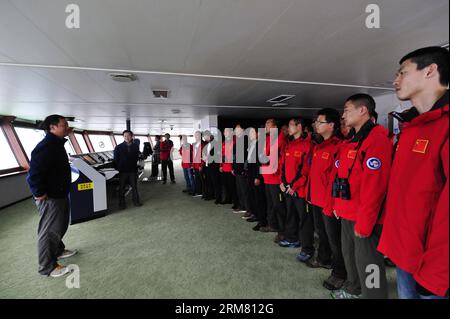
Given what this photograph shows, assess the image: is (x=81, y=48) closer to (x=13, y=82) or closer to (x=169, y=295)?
(x=13, y=82)

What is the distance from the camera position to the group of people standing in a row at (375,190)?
2.63 ft

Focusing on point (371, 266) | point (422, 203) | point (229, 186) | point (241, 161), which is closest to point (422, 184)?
point (422, 203)

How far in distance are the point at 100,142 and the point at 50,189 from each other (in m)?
12.1

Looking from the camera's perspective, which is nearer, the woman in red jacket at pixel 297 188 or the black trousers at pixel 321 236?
the black trousers at pixel 321 236

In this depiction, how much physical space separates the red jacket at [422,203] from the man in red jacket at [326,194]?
874 mm

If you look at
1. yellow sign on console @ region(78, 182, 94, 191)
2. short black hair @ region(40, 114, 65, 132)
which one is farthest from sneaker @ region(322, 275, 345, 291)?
yellow sign on console @ region(78, 182, 94, 191)

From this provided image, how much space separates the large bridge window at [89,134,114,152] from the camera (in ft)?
38.9

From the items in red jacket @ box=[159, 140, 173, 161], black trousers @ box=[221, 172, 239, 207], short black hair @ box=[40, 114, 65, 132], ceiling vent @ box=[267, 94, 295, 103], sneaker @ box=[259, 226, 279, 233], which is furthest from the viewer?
red jacket @ box=[159, 140, 173, 161]

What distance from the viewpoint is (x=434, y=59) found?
0.83m

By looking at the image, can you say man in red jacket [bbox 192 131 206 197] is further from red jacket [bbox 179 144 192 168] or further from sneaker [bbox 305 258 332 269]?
sneaker [bbox 305 258 332 269]

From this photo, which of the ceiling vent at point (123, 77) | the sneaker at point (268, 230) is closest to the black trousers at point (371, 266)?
the sneaker at point (268, 230)

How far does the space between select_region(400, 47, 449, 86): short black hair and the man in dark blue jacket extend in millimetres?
2962

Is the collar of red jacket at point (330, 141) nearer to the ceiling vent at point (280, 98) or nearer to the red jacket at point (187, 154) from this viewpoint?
the ceiling vent at point (280, 98)

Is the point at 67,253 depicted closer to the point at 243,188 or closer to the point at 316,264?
the point at 243,188
